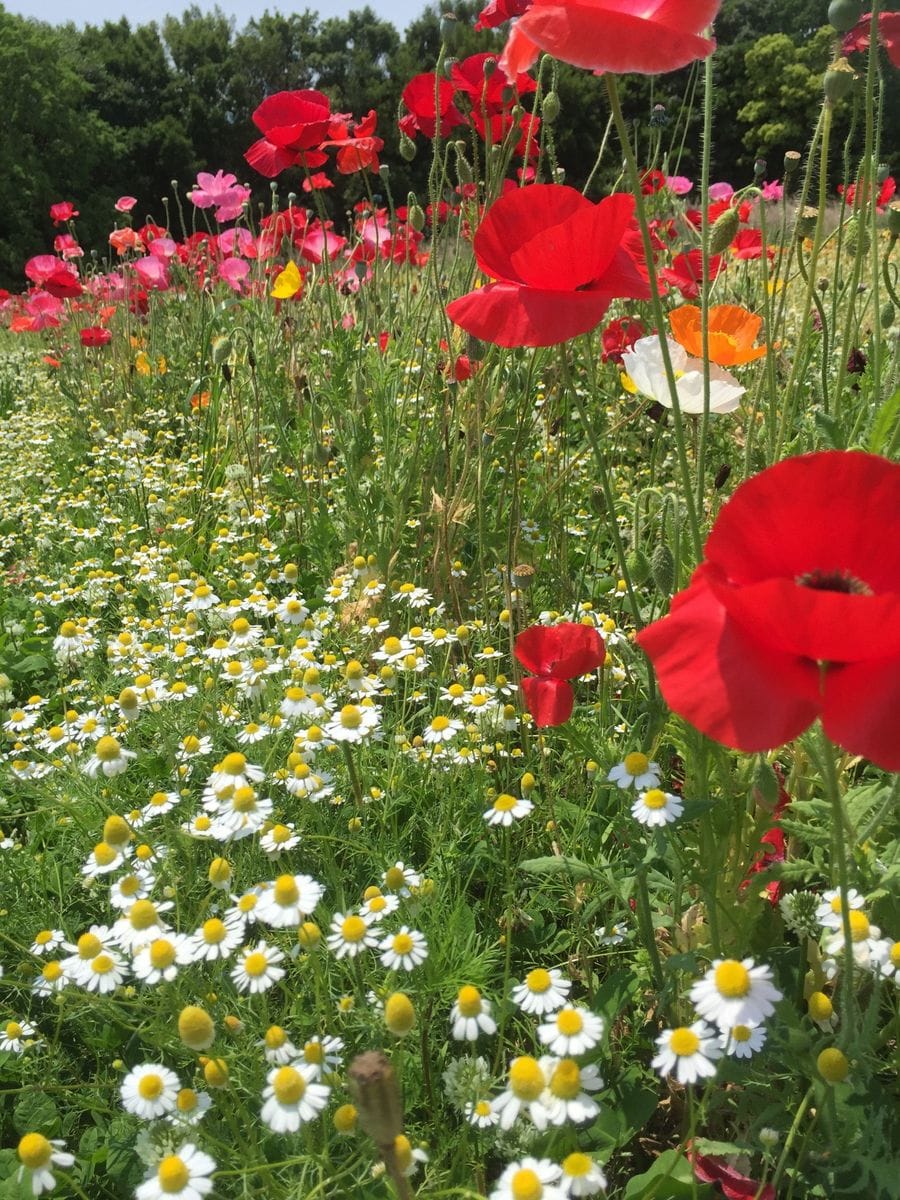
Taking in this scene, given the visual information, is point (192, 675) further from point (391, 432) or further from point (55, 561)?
point (55, 561)

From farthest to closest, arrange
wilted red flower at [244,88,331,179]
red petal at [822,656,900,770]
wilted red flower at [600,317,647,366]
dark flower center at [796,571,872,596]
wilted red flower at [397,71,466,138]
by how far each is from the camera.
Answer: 1. wilted red flower at [600,317,647,366]
2. wilted red flower at [244,88,331,179]
3. wilted red flower at [397,71,466,138]
4. dark flower center at [796,571,872,596]
5. red petal at [822,656,900,770]

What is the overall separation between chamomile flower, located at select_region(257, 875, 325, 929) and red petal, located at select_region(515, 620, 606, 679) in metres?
0.48

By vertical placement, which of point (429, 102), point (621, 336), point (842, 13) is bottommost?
point (621, 336)

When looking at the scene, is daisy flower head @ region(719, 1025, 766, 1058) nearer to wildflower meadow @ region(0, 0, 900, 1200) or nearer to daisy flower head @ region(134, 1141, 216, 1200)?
wildflower meadow @ region(0, 0, 900, 1200)

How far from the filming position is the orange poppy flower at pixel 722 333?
1.48m

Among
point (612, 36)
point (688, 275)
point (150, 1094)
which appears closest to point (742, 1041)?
A: point (150, 1094)

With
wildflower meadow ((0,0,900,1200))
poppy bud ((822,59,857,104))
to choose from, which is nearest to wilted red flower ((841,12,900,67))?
wildflower meadow ((0,0,900,1200))

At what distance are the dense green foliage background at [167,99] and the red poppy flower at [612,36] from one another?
14733mm

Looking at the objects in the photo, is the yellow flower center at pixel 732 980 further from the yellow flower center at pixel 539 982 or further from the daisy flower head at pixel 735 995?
the yellow flower center at pixel 539 982

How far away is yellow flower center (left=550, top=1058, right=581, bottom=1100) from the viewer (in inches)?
33.8

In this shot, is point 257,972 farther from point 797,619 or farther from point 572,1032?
point 797,619

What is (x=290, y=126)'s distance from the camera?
2.37 m

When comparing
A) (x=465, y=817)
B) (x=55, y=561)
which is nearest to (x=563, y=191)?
(x=465, y=817)

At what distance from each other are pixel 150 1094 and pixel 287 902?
0.23 meters
